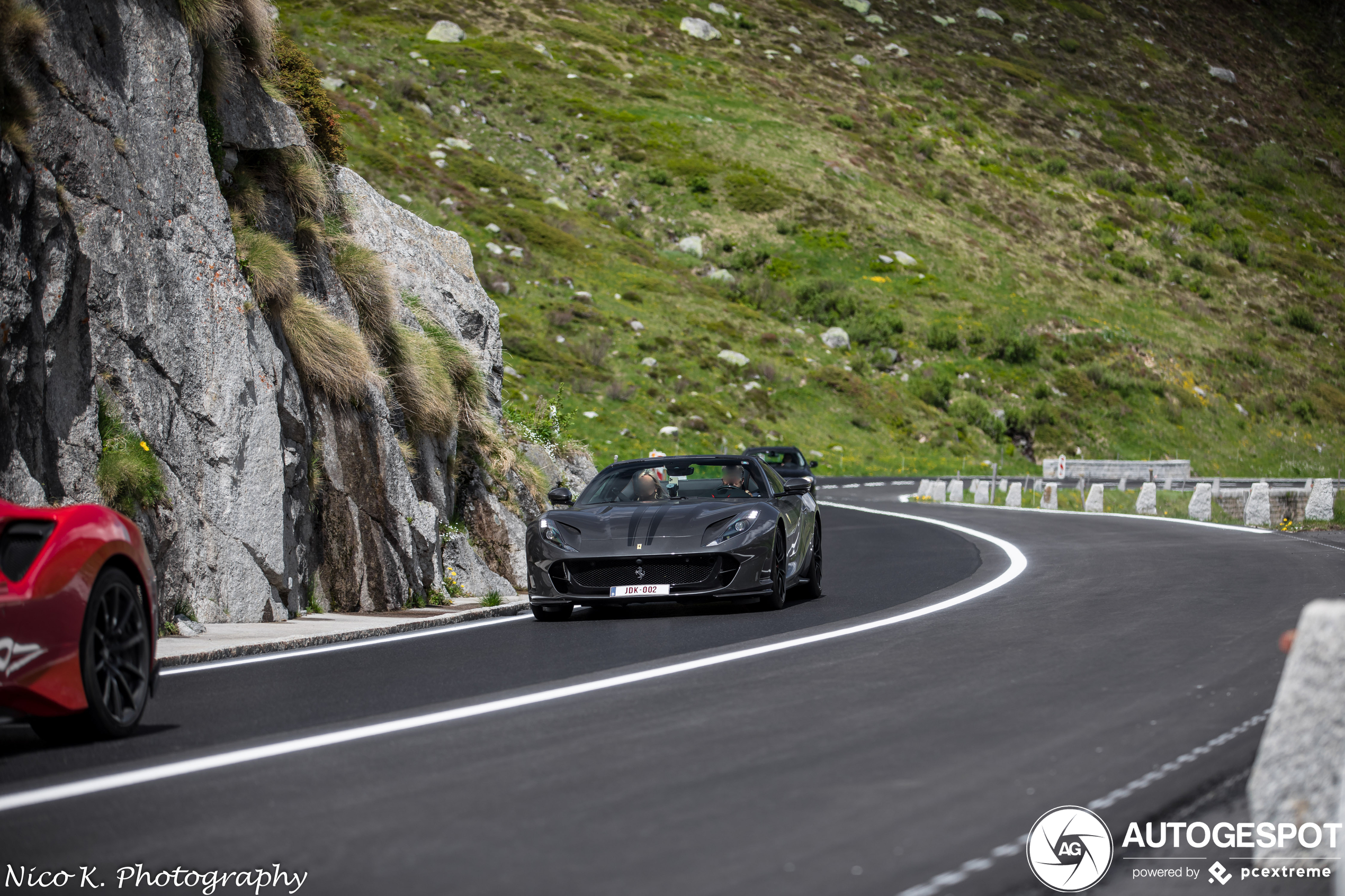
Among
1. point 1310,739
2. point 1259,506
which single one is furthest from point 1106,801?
point 1259,506

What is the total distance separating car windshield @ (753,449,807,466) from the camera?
28.6 meters

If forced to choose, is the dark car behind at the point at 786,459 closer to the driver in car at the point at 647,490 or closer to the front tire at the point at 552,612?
the driver in car at the point at 647,490

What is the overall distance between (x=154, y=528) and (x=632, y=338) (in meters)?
46.7

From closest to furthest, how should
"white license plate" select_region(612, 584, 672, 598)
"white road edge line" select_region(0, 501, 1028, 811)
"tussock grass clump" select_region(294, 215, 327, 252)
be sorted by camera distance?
1. "white road edge line" select_region(0, 501, 1028, 811)
2. "white license plate" select_region(612, 584, 672, 598)
3. "tussock grass clump" select_region(294, 215, 327, 252)

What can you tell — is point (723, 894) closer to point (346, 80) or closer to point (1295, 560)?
point (1295, 560)

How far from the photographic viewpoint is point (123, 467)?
33.3 feet

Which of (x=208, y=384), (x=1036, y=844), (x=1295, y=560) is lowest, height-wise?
(x=1295, y=560)

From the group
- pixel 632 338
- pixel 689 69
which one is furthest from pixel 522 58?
pixel 632 338

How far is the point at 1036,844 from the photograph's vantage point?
13.7 ft

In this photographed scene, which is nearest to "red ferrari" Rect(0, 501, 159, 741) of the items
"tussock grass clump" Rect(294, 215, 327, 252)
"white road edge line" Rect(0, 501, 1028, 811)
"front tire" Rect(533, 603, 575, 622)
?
"white road edge line" Rect(0, 501, 1028, 811)

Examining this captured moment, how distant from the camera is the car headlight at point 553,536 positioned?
11398 mm

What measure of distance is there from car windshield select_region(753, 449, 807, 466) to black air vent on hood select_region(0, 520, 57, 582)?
894 inches

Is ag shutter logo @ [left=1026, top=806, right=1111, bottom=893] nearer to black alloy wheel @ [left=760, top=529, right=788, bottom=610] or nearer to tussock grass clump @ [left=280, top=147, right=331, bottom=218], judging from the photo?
black alloy wheel @ [left=760, top=529, right=788, bottom=610]

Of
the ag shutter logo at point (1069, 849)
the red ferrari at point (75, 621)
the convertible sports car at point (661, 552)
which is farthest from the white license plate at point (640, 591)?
the ag shutter logo at point (1069, 849)
